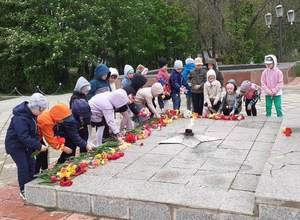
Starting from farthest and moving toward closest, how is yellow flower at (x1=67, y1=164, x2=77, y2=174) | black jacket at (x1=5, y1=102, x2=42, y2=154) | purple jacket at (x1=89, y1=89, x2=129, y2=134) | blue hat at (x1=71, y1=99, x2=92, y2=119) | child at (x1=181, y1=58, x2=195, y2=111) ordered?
child at (x1=181, y1=58, x2=195, y2=111)
purple jacket at (x1=89, y1=89, x2=129, y2=134)
blue hat at (x1=71, y1=99, x2=92, y2=119)
yellow flower at (x1=67, y1=164, x2=77, y2=174)
black jacket at (x1=5, y1=102, x2=42, y2=154)

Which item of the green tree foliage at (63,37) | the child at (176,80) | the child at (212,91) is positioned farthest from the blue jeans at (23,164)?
A: the green tree foliage at (63,37)

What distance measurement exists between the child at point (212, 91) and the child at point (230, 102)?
189 millimetres

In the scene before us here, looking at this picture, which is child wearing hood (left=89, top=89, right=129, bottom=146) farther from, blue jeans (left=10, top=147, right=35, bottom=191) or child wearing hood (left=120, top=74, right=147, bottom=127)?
blue jeans (left=10, top=147, right=35, bottom=191)

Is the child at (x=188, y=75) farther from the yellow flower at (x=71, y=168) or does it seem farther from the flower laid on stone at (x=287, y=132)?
the yellow flower at (x=71, y=168)

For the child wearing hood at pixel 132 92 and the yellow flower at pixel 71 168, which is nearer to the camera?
the yellow flower at pixel 71 168

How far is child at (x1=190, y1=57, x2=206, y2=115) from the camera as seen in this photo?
957 cm

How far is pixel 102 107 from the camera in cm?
680

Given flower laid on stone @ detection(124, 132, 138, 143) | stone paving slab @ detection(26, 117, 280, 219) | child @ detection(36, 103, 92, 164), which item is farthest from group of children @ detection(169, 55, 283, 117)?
child @ detection(36, 103, 92, 164)

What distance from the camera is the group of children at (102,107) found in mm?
5422

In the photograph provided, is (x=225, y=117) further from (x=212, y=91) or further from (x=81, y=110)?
(x=81, y=110)

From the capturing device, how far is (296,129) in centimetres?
659

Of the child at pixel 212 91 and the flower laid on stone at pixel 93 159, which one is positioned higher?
the child at pixel 212 91

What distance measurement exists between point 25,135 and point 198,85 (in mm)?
5082

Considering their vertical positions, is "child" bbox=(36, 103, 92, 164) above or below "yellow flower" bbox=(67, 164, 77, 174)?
above
